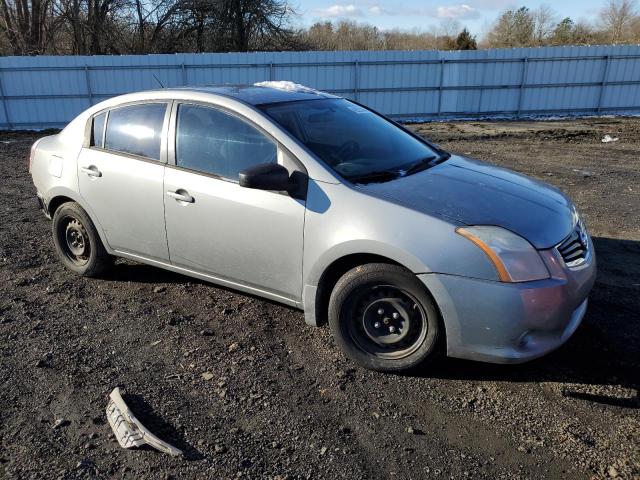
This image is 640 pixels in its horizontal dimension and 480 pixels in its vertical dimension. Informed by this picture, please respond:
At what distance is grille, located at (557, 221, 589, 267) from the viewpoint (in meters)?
3.12

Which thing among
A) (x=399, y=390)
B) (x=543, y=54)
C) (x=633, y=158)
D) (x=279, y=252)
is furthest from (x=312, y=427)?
(x=543, y=54)

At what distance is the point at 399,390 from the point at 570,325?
1085mm

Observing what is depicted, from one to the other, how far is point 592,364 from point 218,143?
9.62 feet

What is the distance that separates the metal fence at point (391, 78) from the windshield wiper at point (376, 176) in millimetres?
14536

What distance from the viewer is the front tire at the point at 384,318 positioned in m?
3.11

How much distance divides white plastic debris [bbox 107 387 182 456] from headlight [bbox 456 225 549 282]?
1924mm

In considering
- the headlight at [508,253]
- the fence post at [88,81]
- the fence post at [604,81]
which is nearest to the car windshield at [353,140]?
the headlight at [508,253]

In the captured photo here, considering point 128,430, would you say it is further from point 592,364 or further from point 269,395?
point 592,364

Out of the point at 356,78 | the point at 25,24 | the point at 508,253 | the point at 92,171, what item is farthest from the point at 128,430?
the point at 25,24

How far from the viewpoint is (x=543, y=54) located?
1823 centimetres

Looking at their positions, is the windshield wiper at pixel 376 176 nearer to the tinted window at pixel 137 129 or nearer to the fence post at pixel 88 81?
the tinted window at pixel 137 129

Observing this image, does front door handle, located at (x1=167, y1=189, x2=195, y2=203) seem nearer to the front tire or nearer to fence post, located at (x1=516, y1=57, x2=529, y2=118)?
the front tire

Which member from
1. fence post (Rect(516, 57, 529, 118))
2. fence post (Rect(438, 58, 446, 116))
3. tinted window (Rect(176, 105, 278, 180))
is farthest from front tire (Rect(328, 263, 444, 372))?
fence post (Rect(516, 57, 529, 118))

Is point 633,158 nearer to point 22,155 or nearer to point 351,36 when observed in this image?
point 22,155
